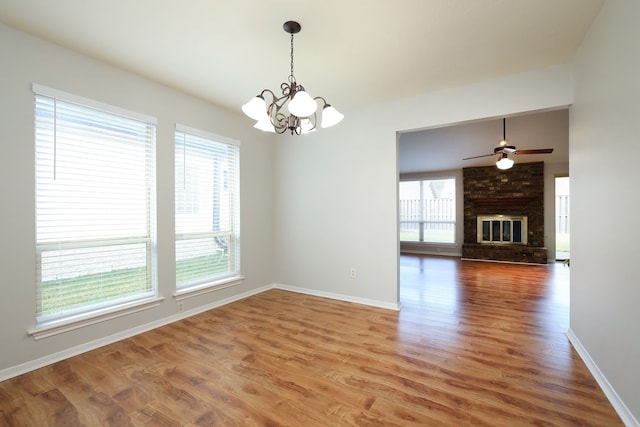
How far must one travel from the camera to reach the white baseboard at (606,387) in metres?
1.57

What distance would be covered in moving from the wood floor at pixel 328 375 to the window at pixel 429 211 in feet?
17.0

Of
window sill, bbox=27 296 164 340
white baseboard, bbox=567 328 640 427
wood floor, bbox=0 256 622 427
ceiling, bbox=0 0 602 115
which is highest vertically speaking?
ceiling, bbox=0 0 602 115

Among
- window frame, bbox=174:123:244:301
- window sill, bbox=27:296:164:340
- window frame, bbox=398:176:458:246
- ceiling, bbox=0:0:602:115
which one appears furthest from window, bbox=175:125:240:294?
window frame, bbox=398:176:458:246

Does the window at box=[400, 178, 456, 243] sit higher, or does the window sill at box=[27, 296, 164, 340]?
the window at box=[400, 178, 456, 243]

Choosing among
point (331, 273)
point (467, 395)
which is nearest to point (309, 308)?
point (331, 273)

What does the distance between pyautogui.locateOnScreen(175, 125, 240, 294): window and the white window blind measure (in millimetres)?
346

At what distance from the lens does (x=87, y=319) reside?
2.51 meters

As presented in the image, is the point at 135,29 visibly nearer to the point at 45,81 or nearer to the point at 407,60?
the point at 45,81

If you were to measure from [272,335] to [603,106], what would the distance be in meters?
3.30

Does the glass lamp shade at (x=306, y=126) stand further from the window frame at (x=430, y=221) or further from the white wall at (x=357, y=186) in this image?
the window frame at (x=430, y=221)

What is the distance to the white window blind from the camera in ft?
7.69

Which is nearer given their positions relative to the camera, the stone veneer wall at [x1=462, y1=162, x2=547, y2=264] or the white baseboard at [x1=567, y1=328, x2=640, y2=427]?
the white baseboard at [x1=567, y1=328, x2=640, y2=427]

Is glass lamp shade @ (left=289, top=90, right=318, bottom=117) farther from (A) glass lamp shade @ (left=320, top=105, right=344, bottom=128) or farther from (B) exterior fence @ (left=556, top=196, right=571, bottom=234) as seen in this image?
(B) exterior fence @ (left=556, top=196, right=571, bottom=234)

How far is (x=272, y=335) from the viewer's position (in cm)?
283
